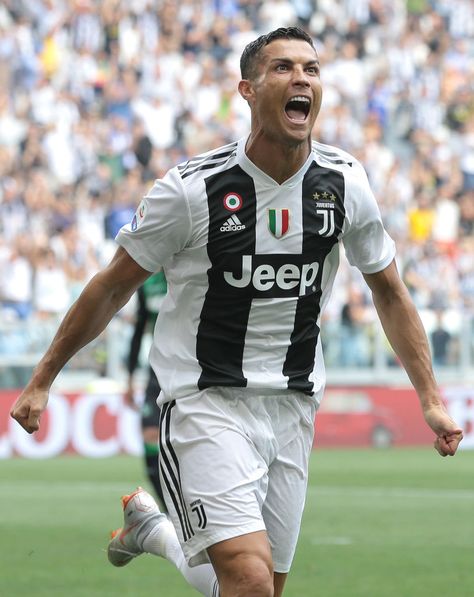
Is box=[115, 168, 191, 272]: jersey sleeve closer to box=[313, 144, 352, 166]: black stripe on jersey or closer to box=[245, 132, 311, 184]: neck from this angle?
box=[245, 132, 311, 184]: neck

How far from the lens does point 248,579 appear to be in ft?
17.0

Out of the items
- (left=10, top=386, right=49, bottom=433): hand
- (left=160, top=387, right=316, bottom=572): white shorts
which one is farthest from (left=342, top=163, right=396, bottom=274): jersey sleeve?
(left=10, top=386, right=49, bottom=433): hand

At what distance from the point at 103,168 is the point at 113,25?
368 cm

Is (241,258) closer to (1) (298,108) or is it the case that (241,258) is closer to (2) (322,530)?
(1) (298,108)

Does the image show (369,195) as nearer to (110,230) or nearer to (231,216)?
(231,216)

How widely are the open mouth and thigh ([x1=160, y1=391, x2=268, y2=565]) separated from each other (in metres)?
1.08

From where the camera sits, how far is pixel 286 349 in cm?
574

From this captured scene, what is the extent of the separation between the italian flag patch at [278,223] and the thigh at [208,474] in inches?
25.8

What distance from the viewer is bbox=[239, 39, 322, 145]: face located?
5512 mm

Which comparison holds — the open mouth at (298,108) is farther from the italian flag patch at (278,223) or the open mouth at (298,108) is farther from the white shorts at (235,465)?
the white shorts at (235,465)

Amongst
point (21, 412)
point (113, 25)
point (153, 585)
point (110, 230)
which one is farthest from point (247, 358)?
point (113, 25)

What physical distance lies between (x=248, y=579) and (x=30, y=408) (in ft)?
3.68

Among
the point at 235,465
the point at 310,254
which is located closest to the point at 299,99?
the point at 310,254

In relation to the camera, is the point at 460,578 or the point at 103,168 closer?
the point at 460,578
